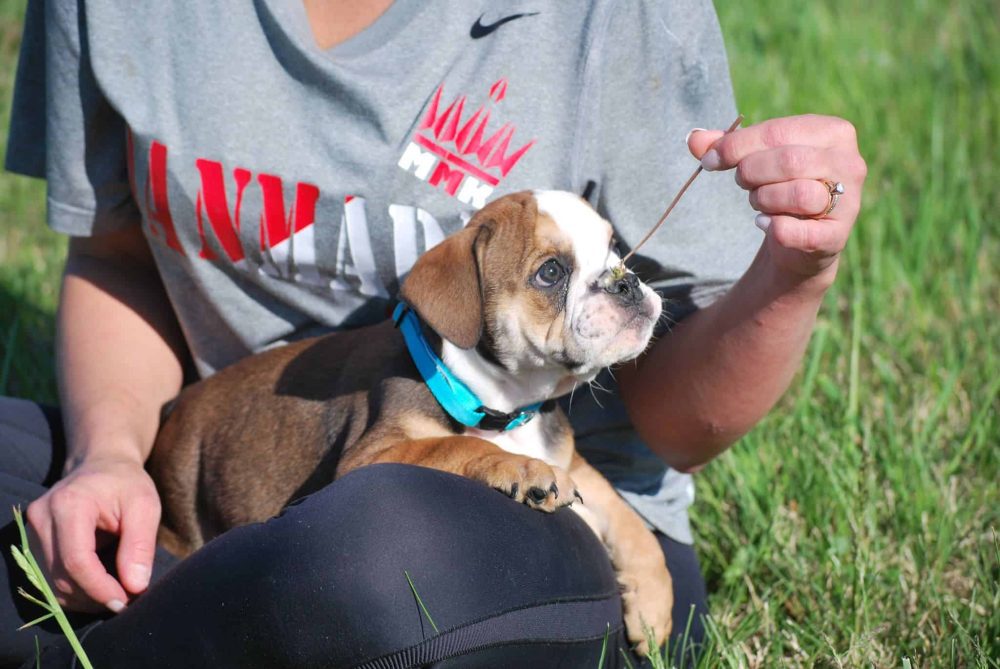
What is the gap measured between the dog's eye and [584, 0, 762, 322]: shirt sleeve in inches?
7.2

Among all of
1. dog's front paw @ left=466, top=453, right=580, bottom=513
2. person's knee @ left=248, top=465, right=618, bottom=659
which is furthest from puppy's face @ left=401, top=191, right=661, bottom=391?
person's knee @ left=248, top=465, right=618, bottom=659

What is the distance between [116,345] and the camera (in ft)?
10.3

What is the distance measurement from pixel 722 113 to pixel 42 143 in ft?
5.94

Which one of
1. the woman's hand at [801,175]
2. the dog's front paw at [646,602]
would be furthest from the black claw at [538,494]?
the woman's hand at [801,175]

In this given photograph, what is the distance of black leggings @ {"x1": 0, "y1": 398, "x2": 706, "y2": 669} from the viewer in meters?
2.16

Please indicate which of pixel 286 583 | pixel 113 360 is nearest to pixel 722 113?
pixel 286 583

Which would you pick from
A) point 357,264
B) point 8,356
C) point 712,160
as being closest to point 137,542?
point 357,264

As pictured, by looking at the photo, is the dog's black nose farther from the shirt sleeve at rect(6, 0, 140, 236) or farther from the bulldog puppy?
the shirt sleeve at rect(6, 0, 140, 236)

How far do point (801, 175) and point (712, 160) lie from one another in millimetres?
195

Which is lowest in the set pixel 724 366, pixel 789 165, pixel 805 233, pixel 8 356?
pixel 8 356

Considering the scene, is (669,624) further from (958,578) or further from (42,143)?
(42,143)

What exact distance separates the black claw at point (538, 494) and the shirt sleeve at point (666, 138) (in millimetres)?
678

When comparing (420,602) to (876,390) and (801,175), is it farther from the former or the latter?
(876,390)

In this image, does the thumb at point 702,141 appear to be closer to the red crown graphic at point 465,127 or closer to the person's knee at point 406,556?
the red crown graphic at point 465,127
